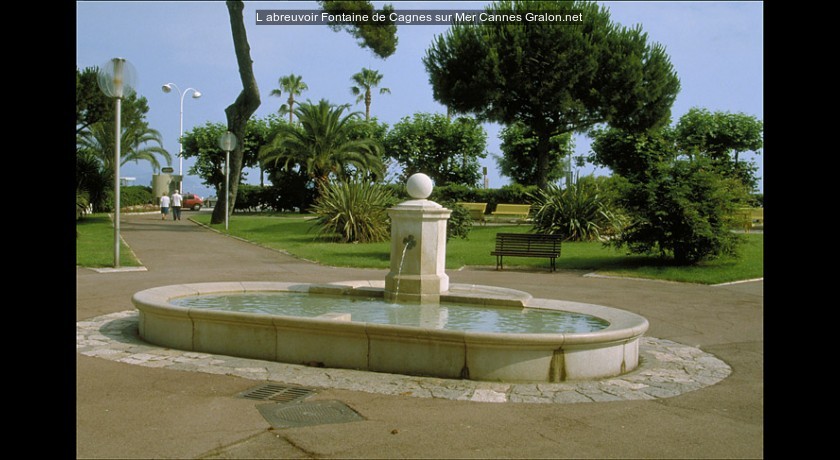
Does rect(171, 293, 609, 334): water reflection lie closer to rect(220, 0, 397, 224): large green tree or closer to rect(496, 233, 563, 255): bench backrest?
rect(496, 233, 563, 255): bench backrest

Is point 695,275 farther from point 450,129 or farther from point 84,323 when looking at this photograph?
point 450,129

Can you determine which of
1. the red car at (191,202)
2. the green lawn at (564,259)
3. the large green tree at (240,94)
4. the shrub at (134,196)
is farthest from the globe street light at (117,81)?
the red car at (191,202)

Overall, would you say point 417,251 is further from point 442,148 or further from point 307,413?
point 442,148

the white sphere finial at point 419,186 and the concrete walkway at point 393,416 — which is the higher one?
the white sphere finial at point 419,186

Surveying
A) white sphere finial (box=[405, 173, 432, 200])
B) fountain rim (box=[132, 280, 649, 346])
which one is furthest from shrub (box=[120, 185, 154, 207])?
white sphere finial (box=[405, 173, 432, 200])

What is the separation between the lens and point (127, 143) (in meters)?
47.6

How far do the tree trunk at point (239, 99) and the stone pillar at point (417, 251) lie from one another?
2204cm

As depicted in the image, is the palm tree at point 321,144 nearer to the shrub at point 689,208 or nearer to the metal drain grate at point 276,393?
the shrub at point 689,208

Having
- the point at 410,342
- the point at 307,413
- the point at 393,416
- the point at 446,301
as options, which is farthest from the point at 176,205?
the point at 393,416

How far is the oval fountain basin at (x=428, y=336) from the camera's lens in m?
6.11

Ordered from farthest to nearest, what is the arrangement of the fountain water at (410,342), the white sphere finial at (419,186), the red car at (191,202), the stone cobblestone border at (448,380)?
the red car at (191,202), the white sphere finial at (419,186), the fountain water at (410,342), the stone cobblestone border at (448,380)

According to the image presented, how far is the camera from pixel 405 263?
A: 29.2 ft

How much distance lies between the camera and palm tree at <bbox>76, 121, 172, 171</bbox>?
4410 cm

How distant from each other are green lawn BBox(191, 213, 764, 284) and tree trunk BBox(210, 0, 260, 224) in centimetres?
571
